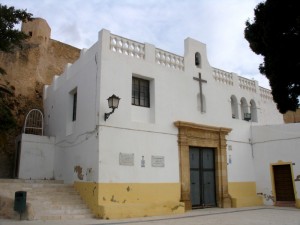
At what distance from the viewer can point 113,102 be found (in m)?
9.41

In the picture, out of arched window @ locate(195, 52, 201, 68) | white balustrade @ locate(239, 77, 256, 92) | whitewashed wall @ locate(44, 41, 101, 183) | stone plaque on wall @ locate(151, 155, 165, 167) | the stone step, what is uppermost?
arched window @ locate(195, 52, 201, 68)

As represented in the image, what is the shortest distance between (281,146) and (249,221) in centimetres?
562

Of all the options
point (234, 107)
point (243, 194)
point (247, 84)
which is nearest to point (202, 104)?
point (234, 107)

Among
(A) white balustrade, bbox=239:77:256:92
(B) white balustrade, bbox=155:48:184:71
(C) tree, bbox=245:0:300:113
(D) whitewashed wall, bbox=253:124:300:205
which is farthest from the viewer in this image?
(A) white balustrade, bbox=239:77:256:92

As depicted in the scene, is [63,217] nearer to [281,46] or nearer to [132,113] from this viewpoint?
[132,113]

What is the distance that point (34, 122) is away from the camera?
1482cm

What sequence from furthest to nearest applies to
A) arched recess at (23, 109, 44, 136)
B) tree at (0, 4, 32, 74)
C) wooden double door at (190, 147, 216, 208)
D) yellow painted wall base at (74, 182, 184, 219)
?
arched recess at (23, 109, 44, 136) → wooden double door at (190, 147, 216, 208) → yellow painted wall base at (74, 182, 184, 219) → tree at (0, 4, 32, 74)

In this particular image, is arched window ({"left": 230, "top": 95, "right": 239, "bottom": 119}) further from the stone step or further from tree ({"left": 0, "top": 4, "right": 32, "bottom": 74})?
tree ({"left": 0, "top": 4, "right": 32, "bottom": 74})

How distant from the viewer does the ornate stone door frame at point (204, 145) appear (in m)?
11.3

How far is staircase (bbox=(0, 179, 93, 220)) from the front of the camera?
8492mm

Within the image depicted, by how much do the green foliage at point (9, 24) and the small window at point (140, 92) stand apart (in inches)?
163

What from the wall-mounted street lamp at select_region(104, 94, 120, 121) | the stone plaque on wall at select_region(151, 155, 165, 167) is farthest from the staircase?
the wall-mounted street lamp at select_region(104, 94, 120, 121)

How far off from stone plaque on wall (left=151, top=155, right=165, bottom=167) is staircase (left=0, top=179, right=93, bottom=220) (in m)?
2.59

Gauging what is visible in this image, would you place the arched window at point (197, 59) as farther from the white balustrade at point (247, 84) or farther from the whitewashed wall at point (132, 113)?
the white balustrade at point (247, 84)
